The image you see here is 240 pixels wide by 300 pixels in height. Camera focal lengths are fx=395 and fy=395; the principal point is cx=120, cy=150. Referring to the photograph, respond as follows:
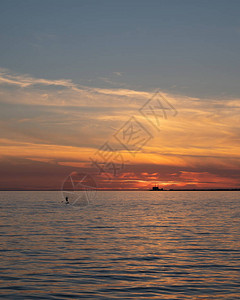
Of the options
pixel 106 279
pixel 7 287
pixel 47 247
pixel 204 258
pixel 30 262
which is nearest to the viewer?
pixel 7 287

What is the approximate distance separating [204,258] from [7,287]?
16.6 meters

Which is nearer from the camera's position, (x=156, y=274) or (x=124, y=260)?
(x=156, y=274)

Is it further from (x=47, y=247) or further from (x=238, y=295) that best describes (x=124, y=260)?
(x=238, y=295)

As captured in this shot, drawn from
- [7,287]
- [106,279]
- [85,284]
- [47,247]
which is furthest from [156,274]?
[47,247]

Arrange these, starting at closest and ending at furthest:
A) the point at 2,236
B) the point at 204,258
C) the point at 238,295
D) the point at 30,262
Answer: the point at 238,295 < the point at 30,262 < the point at 204,258 < the point at 2,236

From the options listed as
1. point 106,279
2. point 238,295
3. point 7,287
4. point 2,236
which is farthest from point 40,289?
point 2,236

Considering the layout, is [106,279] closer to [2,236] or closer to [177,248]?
[177,248]

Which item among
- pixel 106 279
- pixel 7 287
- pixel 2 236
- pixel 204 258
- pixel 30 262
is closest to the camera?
pixel 7 287

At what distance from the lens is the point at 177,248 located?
37.8m

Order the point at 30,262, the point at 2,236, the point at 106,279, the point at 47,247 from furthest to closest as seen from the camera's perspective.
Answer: the point at 2,236 < the point at 47,247 < the point at 30,262 < the point at 106,279

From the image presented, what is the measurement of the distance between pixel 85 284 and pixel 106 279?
1.76 meters

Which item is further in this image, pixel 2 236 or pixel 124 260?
pixel 2 236

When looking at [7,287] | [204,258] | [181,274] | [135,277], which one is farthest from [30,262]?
[204,258]

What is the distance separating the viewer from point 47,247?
37.7 meters
